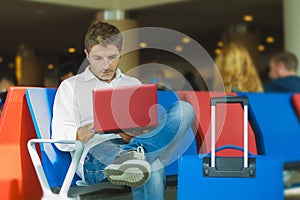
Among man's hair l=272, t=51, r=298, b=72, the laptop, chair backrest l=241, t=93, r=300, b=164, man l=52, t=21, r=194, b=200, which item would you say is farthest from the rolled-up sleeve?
man's hair l=272, t=51, r=298, b=72

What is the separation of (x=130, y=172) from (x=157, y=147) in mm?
180

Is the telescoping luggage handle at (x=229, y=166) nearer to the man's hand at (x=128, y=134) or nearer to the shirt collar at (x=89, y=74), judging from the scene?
the man's hand at (x=128, y=134)

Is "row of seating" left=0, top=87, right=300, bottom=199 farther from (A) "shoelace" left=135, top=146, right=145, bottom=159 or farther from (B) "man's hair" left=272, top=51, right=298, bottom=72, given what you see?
(B) "man's hair" left=272, top=51, right=298, bottom=72

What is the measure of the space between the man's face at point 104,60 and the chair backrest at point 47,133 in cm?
26

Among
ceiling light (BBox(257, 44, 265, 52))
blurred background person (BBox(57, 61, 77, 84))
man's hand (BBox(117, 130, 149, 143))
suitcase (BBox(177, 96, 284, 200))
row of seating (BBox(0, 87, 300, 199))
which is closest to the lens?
suitcase (BBox(177, 96, 284, 200))

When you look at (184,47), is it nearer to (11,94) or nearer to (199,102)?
(199,102)

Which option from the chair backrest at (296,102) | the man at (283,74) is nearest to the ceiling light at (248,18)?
the man at (283,74)

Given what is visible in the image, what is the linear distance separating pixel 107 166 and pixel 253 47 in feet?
36.9

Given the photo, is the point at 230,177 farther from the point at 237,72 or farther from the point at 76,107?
the point at 237,72

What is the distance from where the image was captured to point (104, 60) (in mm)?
2672

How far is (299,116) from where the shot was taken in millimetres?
3211

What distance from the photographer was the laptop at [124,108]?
8.09ft

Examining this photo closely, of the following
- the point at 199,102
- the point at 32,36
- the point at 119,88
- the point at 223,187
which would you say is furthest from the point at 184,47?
the point at 32,36

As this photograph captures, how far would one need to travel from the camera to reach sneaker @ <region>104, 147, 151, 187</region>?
2287 millimetres
